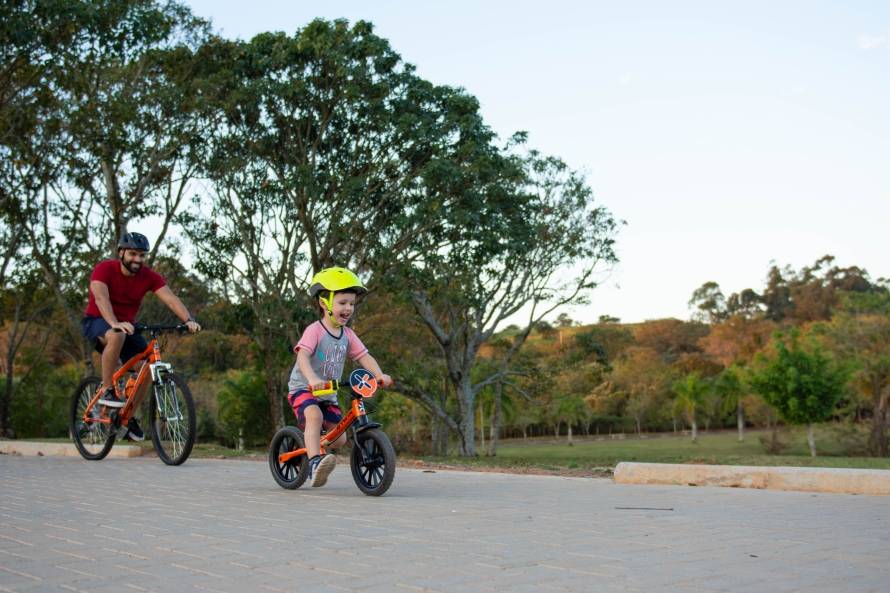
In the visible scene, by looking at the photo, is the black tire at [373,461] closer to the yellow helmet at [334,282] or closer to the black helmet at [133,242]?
the yellow helmet at [334,282]

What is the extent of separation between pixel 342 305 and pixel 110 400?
13.7 feet

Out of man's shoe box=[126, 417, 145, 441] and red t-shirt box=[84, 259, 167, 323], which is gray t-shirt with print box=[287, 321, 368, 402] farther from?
man's shoe box=[126, 417, 145, 441]

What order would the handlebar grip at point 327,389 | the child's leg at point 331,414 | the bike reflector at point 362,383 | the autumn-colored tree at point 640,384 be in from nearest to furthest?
the bike reflector at point 362,383 < the handlebar grip at point 327,389 < the child's leg at point 331,414 < the autumn-colored tree at point 640,384

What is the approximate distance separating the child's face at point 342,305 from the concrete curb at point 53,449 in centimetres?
602

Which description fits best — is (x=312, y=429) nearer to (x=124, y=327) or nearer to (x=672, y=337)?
(x=124, y=327)

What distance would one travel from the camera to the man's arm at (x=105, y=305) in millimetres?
9266

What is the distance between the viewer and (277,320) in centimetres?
2442

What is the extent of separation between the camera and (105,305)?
942 cm

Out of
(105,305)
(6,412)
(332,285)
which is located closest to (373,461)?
(332,285)

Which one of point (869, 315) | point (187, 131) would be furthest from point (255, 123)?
point (869, 315)

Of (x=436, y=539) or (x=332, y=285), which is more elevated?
(x=332, y=285)

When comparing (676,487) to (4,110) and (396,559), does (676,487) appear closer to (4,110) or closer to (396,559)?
(396,559)

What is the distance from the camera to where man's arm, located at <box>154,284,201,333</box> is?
9.16m

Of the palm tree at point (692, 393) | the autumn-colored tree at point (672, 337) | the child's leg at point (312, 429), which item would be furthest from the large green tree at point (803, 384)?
the autumn-colored tree at point (672, 337)
